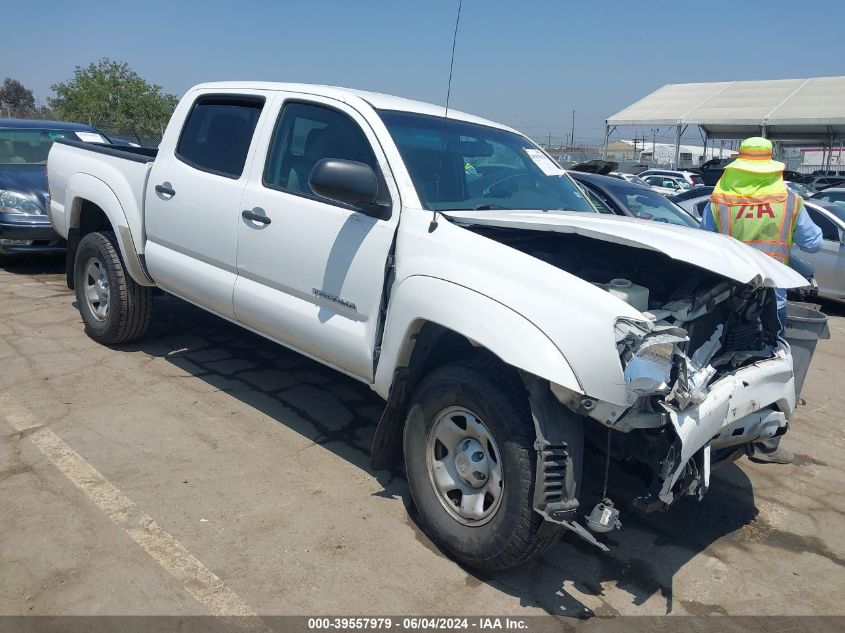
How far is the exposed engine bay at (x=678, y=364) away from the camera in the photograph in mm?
2713

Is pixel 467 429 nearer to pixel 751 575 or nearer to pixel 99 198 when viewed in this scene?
pixel 751 575

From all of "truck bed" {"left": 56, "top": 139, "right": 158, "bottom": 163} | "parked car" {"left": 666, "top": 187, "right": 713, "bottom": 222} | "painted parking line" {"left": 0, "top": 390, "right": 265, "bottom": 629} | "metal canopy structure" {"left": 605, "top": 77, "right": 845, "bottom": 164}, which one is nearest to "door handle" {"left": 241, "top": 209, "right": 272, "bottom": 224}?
"truck bed" {"left": 56, "top": 139, "right": 158, "bottom": 163}

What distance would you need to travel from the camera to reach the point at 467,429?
3.16 metres

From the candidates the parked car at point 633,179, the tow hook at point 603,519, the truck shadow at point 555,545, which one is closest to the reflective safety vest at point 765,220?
the truck shadow at point 555,545

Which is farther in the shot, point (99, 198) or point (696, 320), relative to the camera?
point (99, 198)

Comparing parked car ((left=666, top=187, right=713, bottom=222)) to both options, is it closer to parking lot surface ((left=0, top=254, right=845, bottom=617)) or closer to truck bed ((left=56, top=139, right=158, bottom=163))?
parking lot surface ((left=0, top=254, right=845, bottom=617))

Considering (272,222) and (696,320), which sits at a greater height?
(272,222)

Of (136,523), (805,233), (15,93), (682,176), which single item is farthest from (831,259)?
(15,93)

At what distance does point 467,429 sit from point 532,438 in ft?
1.23

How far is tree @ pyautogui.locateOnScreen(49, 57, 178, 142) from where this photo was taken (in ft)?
112

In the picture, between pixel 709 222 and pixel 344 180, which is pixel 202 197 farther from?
pixel 709 222

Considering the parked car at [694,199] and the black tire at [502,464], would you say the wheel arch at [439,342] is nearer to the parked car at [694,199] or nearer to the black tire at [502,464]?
the black tire at [502,464]

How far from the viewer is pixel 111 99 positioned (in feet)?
116

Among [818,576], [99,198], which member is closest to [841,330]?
[818,576]
